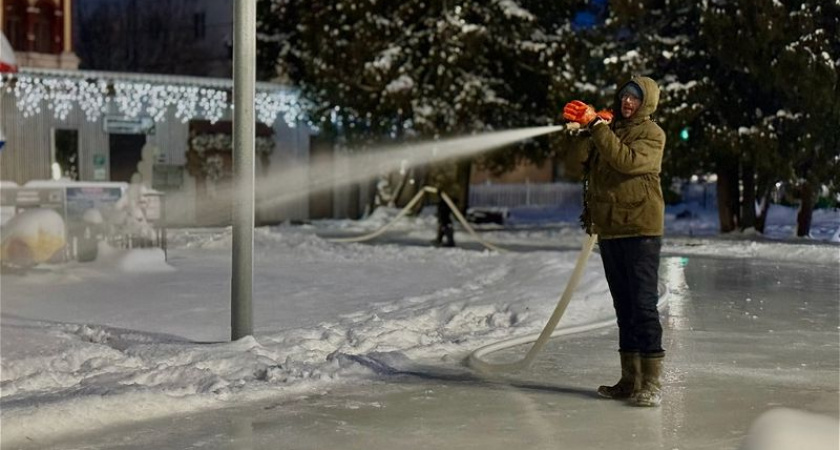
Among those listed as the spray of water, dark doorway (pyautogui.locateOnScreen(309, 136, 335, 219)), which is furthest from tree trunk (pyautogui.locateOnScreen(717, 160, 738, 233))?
dark doorway (pyautogui.locateOnScreen(309, 136, 335, 219))

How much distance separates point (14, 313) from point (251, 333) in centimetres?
413

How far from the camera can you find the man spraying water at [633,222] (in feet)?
23.8

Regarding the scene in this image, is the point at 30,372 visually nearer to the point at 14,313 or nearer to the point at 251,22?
the point at 251,22

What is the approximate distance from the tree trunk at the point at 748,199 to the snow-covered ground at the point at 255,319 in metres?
6.55

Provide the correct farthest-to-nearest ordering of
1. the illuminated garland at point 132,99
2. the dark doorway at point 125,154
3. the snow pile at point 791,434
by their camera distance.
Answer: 1. the dark doorway at point 125,154
2. the illuminated garland at point 132,99
3. the snow pile at point 791,434

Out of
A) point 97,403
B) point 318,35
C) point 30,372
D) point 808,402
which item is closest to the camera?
point 97,403

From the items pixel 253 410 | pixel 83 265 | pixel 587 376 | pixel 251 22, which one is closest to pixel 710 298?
pixel 587 376

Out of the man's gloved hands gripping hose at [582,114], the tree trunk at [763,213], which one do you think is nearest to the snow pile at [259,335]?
the man's gloved hands gripping hose at [582,114]

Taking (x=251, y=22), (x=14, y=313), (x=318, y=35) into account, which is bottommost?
(x=14, y=313)

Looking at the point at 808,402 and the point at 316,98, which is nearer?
the point at 808,402

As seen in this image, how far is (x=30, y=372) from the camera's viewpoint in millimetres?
8336

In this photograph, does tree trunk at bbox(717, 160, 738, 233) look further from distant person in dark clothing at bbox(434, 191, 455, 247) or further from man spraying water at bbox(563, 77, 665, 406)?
man spraying water at bbox(563, 77, 665, 406)

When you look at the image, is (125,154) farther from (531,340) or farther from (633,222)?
(633,222)

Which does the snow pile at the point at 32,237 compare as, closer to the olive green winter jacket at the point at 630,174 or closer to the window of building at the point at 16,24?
the olive green winter jacket at the point at 630,174
